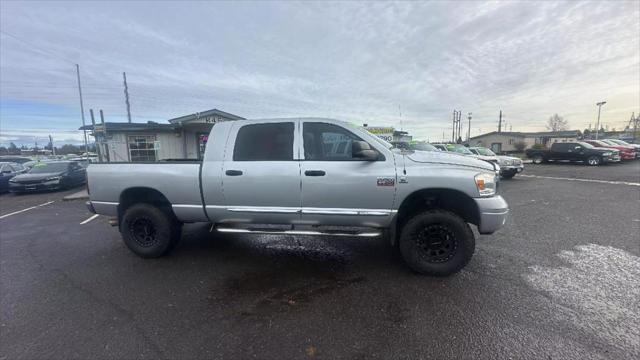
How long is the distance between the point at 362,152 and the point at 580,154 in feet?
74.5

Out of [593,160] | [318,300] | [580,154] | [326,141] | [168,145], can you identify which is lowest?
[318,300]

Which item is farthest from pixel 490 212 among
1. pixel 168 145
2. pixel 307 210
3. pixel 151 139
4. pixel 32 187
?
pixel 151 139

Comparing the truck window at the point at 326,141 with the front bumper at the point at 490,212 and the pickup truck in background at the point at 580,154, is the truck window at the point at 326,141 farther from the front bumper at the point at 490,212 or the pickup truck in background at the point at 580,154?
the pickup truck in background at the point at 580,154

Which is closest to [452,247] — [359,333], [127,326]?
[359,333]

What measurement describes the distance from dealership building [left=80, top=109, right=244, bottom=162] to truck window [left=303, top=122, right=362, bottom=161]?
14974 mm

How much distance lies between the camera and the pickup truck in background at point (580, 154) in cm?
1769

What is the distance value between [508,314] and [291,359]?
84.2 inches

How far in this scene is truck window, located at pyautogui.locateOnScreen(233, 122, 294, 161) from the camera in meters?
3.82

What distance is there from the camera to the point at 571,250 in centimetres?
433

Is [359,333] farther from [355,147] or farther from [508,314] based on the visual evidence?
[355,147]

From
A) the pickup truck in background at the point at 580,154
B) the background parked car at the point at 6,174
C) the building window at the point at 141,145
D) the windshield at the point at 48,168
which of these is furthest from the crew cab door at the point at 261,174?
the pickup truck in background at the point at 580,154

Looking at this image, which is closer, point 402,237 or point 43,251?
point 402,237

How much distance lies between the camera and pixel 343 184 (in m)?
3.57

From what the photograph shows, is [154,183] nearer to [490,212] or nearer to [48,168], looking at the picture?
[490,212]
